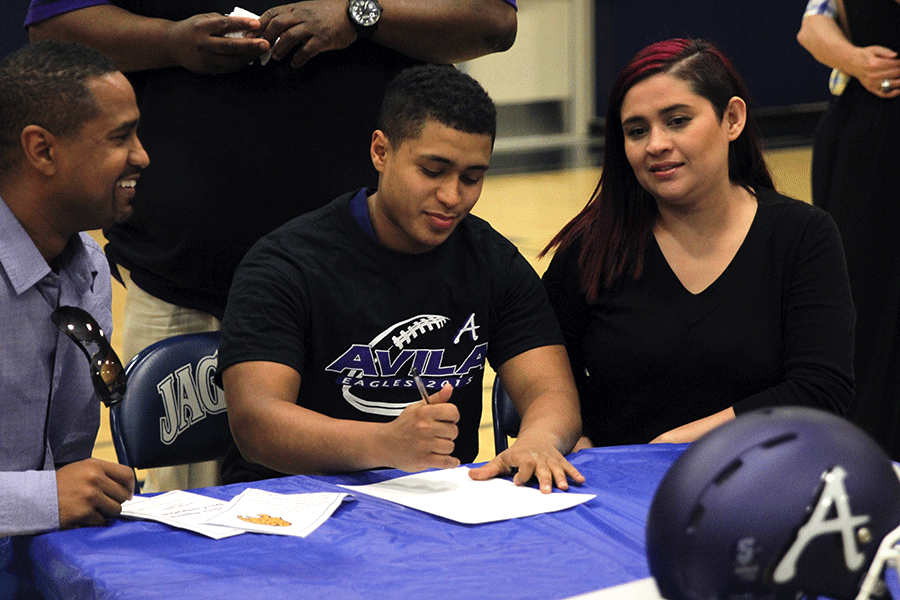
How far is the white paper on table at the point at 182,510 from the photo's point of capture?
4.70 feet

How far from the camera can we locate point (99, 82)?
1818 mm

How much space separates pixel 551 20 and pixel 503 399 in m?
9.37

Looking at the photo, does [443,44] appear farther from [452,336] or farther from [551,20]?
[551,20]

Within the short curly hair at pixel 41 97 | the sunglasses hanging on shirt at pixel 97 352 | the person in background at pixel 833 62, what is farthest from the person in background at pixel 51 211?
the person in background at pixel 833 62

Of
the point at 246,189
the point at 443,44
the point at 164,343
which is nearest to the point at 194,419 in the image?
the point at 164,343

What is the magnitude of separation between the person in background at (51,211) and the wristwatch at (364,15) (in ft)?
2.11

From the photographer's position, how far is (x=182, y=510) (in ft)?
5.00

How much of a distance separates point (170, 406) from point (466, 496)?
0.80 meters

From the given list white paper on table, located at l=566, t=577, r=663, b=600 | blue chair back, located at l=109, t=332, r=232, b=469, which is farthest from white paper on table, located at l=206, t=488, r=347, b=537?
blue chair back, located at l=109, t=332, r=232, b=469

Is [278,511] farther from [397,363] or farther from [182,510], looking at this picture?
[397,363]

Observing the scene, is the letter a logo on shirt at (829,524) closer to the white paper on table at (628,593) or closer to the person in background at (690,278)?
the white paper on table at (628,593)

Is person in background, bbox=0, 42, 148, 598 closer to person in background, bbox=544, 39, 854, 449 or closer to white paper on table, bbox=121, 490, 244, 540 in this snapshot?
white paper on table, bbox=121, 490, 244, 540

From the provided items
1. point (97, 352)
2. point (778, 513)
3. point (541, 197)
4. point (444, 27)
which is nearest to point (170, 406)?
point (97, 352)

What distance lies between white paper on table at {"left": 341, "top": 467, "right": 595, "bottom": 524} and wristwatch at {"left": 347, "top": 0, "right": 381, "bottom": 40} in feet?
3.67
